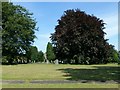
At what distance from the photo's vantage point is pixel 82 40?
2397 inches

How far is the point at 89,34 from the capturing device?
60844 mm

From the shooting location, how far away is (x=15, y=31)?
199 feet

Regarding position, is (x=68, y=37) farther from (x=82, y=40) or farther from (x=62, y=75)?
(x=62, y=75)

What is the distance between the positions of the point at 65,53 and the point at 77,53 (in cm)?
255

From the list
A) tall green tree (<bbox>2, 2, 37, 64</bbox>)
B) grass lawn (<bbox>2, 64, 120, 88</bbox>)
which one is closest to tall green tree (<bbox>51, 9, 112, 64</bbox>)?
tall green tree (<bbox>2, 2, 37, 64</bbox>)

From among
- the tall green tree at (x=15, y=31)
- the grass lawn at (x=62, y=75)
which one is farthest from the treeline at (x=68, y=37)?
the grass lawn at (x=62, y=75)

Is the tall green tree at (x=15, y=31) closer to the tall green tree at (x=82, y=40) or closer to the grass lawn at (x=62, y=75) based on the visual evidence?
the tall green tree at (x=82, y=40)

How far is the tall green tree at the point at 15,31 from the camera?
59.1 meters

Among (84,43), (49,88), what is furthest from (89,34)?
(49,88)

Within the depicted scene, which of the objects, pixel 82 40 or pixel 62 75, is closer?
pixel 62 75

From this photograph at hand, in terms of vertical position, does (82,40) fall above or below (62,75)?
above

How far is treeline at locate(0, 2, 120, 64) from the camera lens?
197 feet

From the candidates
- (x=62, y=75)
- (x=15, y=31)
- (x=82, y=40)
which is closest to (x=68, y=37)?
(x=82, y=40)

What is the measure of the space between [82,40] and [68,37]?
2751 mm
